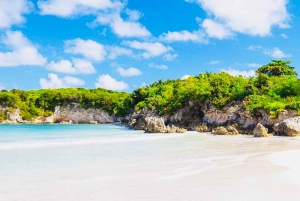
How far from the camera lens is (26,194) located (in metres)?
7.15

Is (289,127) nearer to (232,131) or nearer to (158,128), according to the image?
(232,131)

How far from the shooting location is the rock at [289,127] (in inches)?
923

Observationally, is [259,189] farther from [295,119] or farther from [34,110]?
[34,110]

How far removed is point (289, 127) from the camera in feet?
77.7

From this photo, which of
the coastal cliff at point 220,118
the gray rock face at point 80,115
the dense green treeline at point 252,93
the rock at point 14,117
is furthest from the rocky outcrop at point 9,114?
the coastal cliff at point 220,118

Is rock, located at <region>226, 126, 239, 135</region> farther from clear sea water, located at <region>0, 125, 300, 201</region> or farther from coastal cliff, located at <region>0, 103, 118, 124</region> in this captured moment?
coastal cliff, located at <region>0, 103, 118, 124</region>

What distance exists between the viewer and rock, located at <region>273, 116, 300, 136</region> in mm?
23453

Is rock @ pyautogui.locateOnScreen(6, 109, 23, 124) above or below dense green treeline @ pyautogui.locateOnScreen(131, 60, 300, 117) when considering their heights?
below

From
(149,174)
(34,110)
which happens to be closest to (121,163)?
(149,174)

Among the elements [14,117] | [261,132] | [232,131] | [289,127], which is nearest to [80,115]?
[14,117]

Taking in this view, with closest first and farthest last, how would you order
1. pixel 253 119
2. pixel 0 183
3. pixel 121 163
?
pixel 0 183 < pixel 121 163 < pixel 253 119

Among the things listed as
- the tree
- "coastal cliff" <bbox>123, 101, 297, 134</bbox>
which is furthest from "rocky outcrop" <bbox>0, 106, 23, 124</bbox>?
the tree

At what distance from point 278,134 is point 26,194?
69.9 ft

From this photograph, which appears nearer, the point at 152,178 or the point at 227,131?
the point at 152,178
